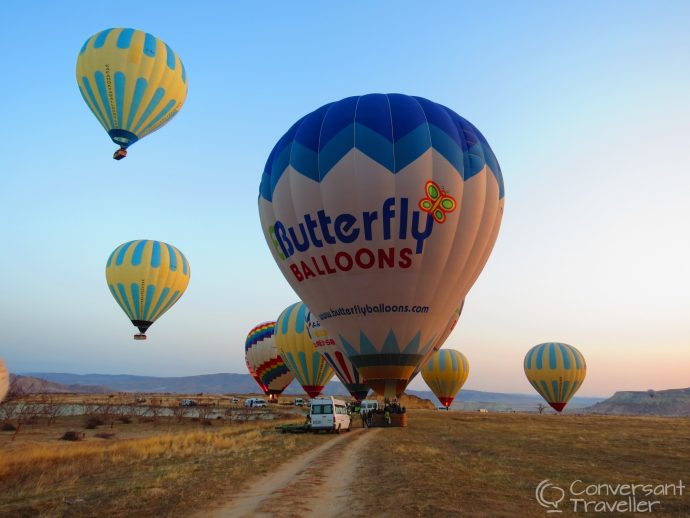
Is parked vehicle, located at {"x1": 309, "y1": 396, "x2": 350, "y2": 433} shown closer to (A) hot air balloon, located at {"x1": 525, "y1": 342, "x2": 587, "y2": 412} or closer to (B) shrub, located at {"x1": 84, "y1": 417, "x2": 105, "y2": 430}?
(B) shrub, located at {"x1": 84, "y1": 417, "x2": 105, "y2": 430}

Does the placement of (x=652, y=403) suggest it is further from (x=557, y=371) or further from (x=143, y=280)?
(x=143, y=280)

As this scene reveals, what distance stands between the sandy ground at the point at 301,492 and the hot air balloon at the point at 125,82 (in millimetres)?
27689

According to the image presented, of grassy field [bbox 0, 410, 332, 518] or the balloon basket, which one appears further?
the balloon basket

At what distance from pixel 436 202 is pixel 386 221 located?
7.31 ft

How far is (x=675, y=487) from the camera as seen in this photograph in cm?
1113

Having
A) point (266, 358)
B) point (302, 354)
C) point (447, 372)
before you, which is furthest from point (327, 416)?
point (447, 372)

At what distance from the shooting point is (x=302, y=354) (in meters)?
44.1

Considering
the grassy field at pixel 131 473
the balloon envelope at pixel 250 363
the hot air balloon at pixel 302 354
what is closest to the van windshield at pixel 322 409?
the grassy field at pixel 131 473

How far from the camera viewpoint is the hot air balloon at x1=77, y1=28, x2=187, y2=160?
33.9m

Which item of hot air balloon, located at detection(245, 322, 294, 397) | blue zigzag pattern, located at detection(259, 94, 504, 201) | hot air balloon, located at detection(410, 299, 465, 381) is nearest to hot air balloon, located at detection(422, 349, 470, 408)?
hot air balloon, located at detection(245, 322, 294, 397)

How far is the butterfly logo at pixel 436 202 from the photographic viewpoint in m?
20.5

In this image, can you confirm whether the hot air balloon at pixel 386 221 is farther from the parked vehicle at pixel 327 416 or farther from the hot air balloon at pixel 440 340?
the parked vehicle at pixel 327 416

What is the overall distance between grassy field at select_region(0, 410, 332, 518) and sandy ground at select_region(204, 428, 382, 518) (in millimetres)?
536

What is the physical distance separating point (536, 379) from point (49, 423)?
47.7 metres
